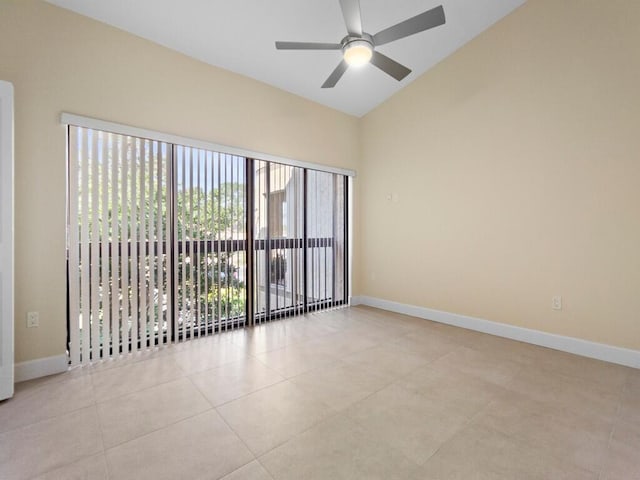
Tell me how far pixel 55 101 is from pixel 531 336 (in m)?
5.17

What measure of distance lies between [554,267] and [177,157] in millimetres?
4165

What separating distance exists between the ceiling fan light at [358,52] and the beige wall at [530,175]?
185 centimetres

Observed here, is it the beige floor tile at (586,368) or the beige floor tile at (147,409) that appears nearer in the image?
the beige floor tile at (147,409)

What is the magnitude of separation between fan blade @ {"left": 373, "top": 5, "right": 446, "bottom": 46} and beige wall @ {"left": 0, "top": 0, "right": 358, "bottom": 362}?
2.10 m

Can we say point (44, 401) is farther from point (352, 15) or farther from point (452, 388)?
point (352, 15)

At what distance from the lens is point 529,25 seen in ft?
10.8

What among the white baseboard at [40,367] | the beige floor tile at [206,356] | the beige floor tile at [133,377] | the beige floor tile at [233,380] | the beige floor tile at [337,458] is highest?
the white baseboard at [40,367]

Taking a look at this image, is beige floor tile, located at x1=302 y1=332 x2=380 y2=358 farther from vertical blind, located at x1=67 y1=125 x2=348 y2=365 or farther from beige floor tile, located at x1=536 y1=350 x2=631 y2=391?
beige floor tile, located at x1=536 y1=350 x2=631 y2=391

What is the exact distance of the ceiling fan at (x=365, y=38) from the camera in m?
2.24

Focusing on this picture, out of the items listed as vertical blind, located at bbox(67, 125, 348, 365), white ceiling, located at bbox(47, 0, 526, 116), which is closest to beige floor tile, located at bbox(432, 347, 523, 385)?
vertical blind, located at bbox(67, 125, 348, 365)

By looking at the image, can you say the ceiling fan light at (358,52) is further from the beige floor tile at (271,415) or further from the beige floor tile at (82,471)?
the beige floor tile at (82,471)

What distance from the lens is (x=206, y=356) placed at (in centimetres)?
297

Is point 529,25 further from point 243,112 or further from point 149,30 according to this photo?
point 149,30

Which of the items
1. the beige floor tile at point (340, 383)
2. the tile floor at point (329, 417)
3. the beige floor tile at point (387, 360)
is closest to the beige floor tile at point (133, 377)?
the tile floor at point (329, 417)
